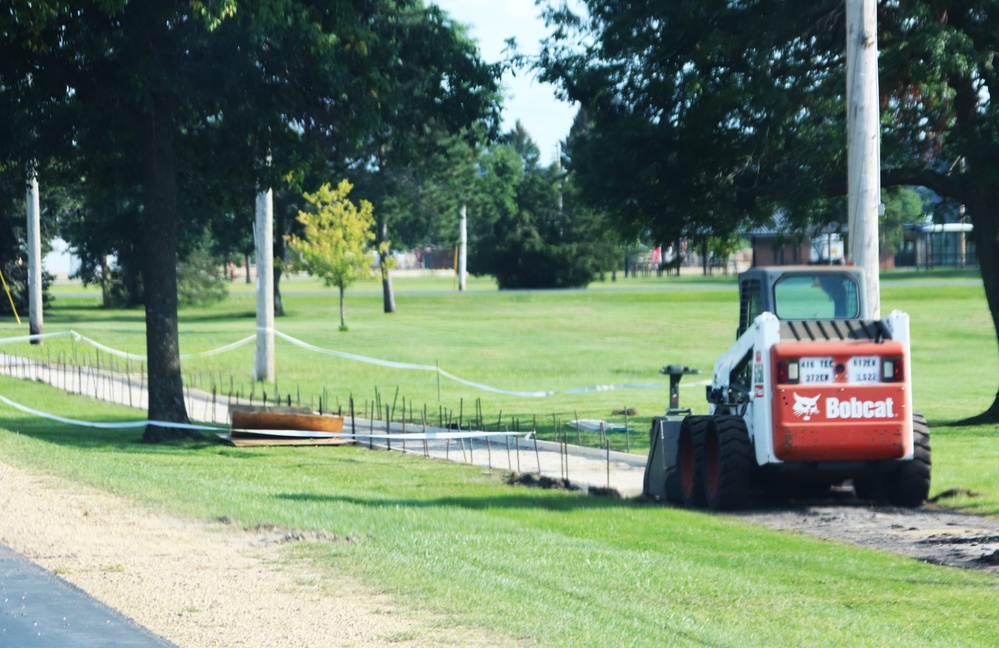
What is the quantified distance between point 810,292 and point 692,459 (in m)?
2.07

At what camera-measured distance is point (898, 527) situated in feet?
40.0

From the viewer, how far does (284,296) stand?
88188mm

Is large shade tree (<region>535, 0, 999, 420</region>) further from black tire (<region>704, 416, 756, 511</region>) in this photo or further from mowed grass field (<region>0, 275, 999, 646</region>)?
black tire (<region>704, 416, 756, 511</region>)

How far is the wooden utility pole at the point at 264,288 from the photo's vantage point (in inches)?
1215

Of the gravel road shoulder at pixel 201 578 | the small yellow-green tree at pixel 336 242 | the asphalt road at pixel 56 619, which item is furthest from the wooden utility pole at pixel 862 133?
the small yellow-green tree at pixel 336 242

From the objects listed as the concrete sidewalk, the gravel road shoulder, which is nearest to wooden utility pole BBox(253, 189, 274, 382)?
the concrete sidewalk

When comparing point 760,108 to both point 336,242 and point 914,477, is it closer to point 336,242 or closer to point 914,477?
point 914,477

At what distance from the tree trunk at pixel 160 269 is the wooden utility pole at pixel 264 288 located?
10.2 m

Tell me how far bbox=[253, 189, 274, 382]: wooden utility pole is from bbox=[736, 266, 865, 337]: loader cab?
18.6 meters

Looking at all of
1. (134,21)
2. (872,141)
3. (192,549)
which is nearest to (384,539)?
(192,549)

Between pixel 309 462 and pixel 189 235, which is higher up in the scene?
pixel 189 235

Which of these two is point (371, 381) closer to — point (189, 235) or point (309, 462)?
point (309, 462)

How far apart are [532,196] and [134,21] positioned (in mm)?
77252

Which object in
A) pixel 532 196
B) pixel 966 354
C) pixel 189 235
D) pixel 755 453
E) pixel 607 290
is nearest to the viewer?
pixel 755 453
